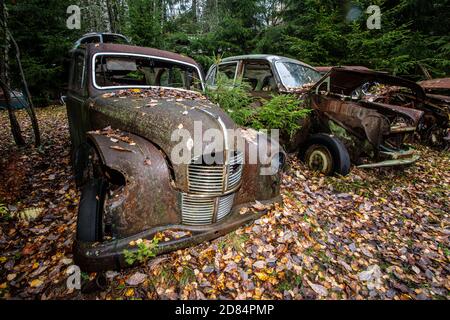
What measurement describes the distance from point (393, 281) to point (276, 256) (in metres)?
1.28

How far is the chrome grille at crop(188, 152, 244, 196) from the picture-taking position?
257 centimetres

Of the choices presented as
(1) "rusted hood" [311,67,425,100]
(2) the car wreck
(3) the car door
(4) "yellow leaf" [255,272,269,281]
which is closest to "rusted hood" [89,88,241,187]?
(3) the car door

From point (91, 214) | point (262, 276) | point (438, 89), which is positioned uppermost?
point (438, 89)

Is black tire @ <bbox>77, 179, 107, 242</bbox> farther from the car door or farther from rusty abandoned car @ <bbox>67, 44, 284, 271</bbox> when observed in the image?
the car door

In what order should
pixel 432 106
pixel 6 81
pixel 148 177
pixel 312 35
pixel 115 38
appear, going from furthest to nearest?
1. pixel 115 38
2. pixel 312 35
3. pixel 432 106
4. pixel 6 81
5. pixel 148 177

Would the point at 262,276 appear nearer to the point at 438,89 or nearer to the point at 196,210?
the point at 196,210

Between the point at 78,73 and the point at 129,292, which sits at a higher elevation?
the point at 78,73

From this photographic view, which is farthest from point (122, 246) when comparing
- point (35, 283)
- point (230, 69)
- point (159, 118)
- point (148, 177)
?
point (230, 69)

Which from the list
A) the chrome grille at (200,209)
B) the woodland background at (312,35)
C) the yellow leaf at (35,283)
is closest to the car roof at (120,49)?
the chrome grille at (200,209)

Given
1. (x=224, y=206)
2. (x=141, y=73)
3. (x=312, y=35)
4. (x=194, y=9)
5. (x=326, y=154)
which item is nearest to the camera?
(x=224, y=206)

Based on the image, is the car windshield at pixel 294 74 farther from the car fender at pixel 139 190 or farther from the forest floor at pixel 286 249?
the car fender at pixel 139 190

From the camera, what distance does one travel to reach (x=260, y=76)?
20.5 feet

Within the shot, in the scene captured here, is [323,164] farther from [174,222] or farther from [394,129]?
[174,222]

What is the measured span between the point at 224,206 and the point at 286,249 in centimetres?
96
